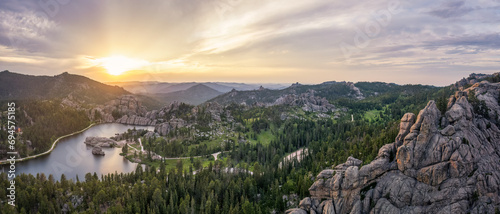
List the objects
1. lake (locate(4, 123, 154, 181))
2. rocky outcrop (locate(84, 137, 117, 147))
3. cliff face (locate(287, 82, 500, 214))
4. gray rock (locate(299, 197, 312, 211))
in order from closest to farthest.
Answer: cliff face (locate(287, 82, 500, 214)), gray rock (locate(299, 197, 312, 211)), lake (locate(4, 123, 154, 181)), rocky outcrop (locate(84, 137, 117, 147))

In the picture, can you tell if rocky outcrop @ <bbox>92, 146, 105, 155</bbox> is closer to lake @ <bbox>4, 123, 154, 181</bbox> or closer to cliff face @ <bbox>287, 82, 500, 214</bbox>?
lake @ <bbox>4, 123, 154, 181</bbox>

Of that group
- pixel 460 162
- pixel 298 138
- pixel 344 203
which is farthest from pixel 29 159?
pixel 460 162

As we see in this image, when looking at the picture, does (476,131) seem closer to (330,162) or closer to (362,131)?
(330,162)

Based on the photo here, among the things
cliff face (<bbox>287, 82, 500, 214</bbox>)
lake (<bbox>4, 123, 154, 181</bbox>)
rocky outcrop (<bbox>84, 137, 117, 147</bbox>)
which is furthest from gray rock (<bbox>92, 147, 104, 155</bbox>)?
cliff face (<bbox>287, 82, 500, 214</bbox>)

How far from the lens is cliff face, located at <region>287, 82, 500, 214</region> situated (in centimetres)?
5191

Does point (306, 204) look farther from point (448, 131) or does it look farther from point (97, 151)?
point (97, 151)

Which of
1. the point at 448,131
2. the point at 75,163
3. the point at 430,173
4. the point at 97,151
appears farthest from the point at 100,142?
the point at 448,131

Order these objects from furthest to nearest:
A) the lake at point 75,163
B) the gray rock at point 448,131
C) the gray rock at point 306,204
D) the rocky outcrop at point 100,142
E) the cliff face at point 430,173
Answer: the rocky outcrop at point 100,142
the lake at point 75,163
the gray rock at point 306,204
the gray rock at point 448,131
the cliff face at point 430,173

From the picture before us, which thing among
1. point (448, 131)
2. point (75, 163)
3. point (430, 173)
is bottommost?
point (75, 163)

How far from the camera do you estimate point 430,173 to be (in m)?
55.2

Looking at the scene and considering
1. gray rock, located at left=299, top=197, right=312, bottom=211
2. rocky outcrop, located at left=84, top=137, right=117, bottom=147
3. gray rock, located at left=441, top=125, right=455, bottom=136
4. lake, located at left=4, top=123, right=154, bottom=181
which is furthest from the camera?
rocky outcrop, located at left=84, top=137, right=117, bottom=147

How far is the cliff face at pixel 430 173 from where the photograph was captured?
170ft

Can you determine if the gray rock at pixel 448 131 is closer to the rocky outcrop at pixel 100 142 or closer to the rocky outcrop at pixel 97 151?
the rocky outcrop at pixel 97 151

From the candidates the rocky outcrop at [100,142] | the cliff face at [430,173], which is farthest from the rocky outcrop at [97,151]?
the cliff face at [430,173]
